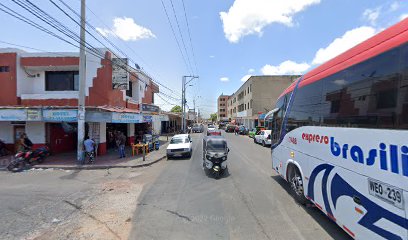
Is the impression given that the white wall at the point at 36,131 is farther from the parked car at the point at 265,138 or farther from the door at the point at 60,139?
the parked car at the point at 265,138

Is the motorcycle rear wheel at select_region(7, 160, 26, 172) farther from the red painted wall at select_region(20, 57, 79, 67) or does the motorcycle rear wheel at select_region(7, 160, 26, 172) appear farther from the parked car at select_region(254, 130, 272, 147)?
the parked car at select_region(254, 130, 272, 147)

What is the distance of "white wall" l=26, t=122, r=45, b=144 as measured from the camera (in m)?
15.3

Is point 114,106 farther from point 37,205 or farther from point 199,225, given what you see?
point 199,225

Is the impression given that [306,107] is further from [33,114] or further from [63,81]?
[63,81]

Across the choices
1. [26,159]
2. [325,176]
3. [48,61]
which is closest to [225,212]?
[325,176]


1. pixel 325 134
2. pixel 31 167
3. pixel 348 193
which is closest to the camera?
pixel 348 193

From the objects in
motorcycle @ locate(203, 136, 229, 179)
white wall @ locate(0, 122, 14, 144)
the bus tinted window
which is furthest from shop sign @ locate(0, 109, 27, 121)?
the bus tinted window

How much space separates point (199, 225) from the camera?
5.34 metres

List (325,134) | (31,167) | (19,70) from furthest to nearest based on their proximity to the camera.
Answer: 1. (19,70)
2. (31,167)
3. (325,134)

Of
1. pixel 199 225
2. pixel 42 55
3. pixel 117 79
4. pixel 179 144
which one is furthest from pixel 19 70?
pixel 199 225

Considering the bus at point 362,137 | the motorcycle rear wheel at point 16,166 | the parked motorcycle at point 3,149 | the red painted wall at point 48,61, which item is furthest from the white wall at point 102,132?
the bus at point 362,137

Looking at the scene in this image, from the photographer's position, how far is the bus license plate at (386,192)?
10.3 ft

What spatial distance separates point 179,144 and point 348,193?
12.5 meters

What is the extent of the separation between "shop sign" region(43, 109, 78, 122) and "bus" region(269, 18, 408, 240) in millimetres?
12690
